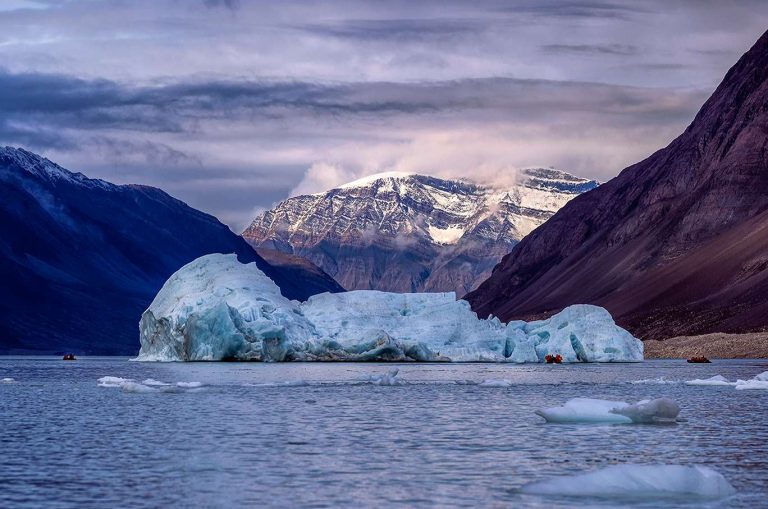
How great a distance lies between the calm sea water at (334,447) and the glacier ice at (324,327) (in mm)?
43361

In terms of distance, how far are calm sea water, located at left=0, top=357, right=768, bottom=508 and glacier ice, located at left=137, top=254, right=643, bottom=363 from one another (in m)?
43.4

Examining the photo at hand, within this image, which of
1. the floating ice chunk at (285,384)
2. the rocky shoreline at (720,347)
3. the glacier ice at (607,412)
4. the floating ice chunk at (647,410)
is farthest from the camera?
the rocky shoreline at (720,347)

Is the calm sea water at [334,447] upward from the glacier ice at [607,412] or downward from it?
downward

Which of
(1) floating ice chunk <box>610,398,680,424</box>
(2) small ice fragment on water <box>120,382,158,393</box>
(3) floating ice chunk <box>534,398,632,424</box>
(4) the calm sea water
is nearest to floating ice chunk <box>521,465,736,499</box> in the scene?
(4) the calm sea water

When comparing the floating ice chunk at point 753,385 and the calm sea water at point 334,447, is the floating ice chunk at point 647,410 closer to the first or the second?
the calm sea water at point 334,447

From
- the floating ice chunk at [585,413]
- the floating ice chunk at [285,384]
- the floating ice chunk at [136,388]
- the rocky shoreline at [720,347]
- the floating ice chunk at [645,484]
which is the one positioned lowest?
the floating ice chunk at [645,484]

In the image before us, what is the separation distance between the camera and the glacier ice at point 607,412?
48.3m

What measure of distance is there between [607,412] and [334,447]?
1285cm

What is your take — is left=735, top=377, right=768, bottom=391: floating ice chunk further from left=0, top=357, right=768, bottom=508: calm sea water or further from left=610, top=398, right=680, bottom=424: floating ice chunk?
left=610, top=398, right=680, bottom=424: floating ice chunk

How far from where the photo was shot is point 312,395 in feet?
226

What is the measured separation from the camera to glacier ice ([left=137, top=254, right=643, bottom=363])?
116 m

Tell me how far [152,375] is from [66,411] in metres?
41.7

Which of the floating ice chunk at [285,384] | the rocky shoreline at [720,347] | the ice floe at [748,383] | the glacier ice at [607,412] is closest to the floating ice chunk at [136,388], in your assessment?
the floating ice chunk at [285,384]

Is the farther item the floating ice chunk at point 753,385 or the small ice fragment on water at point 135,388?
the floating ice chunk at point 753,385
